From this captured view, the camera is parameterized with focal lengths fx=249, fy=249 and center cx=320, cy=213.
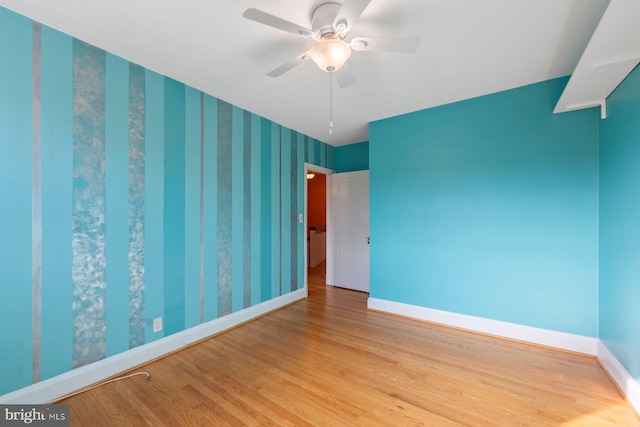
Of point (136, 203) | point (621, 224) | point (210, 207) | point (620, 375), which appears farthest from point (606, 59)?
point (136, 203)

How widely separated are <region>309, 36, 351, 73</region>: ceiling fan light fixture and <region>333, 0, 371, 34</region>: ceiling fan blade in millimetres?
70

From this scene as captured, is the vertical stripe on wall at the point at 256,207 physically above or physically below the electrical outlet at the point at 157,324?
above

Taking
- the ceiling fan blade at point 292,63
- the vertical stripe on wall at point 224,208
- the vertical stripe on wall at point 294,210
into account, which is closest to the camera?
the ceiling fan blade at point 292,63

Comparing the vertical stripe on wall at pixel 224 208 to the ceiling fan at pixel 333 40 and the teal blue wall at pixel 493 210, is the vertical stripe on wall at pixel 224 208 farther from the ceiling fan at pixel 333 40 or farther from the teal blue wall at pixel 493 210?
the teal blue wall at pixel 493 210

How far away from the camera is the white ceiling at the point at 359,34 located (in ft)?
5.22

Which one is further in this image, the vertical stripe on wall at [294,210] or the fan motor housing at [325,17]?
the vertical stripe on wall at [294,210]

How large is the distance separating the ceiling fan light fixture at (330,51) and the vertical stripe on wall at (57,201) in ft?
6.02

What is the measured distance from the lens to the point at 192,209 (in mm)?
2574

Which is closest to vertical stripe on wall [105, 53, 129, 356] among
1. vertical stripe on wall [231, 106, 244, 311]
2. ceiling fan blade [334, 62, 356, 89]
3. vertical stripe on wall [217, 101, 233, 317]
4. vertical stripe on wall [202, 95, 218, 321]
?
vertical stripe on wall [202, 95, 218, 321]

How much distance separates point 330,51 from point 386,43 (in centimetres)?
35

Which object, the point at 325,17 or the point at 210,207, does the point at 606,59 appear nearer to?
the point at 325,17

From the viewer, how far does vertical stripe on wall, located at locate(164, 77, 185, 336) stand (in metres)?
2.37

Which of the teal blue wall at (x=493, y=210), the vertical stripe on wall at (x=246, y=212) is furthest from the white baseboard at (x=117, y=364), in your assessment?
the teal blue wall at (x=493, y=210)

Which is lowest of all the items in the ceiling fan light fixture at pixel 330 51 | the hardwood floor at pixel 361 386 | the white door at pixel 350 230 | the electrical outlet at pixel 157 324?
the hardwood floor at pixel 361 386
